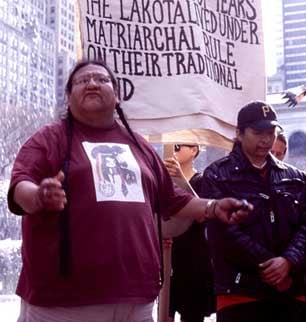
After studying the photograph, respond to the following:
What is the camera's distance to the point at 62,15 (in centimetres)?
4075

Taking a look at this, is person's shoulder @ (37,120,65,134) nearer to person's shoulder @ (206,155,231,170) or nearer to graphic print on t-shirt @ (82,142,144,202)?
graphic print on t-shirt @ (82,142,144,202)

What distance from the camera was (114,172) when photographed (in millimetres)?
2199

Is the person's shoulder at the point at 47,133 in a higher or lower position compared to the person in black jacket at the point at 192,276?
higher

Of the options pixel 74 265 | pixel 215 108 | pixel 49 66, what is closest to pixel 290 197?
pixel 215 108

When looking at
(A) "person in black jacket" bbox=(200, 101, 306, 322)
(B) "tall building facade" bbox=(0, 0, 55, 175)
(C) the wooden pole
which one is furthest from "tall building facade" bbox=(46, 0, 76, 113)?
(A) "person in black jacket" bbox=(200, 101, 306, 322)

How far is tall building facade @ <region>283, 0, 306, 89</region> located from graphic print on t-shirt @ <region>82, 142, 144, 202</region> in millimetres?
49462

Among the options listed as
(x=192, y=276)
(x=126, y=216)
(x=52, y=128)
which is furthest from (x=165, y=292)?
(x=52, y=128)

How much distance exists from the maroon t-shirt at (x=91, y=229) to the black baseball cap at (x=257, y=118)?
2.38 feet

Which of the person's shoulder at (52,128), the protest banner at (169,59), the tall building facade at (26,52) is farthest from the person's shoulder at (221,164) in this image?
the tall building facade at (26,52)

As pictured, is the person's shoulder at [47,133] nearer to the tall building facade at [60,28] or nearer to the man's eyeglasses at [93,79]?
the man's eyeglasses at [93,79]

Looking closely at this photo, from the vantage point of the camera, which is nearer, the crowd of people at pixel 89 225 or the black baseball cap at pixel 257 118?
the crowd of people at pixel 89 225

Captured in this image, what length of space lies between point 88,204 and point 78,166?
126mm

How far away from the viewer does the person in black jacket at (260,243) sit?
8.62ft

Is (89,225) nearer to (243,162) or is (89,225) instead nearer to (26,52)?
(243,162)
